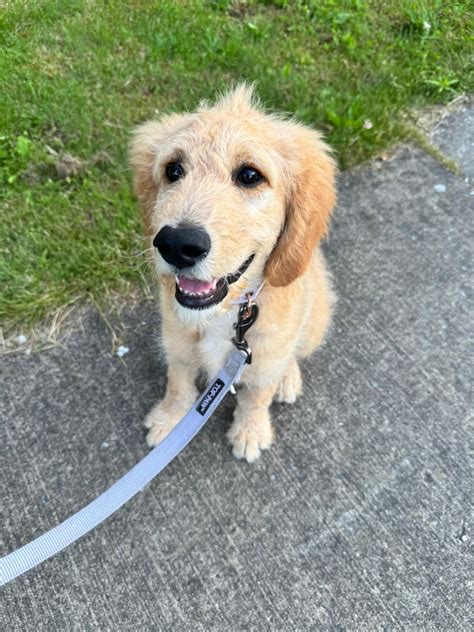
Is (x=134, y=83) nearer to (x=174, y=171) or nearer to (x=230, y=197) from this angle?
(x=174, y=171)

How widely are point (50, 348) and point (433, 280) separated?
2.39 m

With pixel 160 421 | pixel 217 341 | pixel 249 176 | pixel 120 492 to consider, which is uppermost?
pixel 249 176

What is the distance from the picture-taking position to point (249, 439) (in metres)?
2.74

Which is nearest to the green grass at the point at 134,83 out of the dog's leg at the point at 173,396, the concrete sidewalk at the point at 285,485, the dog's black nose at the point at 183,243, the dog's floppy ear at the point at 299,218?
the concrete sidewalk at the point at 285,485

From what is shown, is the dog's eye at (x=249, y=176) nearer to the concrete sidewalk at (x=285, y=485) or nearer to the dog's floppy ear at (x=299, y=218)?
the dog's floppy ear at (x=299, y=218)

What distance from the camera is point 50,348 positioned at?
3.12m

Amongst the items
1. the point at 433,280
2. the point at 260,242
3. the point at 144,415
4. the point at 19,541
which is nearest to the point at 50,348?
the point at 144,415

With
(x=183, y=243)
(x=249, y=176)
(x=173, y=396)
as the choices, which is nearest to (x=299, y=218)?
(x=249, y=176)

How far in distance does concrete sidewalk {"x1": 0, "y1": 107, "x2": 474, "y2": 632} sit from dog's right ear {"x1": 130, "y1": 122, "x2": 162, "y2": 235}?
0.97 metres

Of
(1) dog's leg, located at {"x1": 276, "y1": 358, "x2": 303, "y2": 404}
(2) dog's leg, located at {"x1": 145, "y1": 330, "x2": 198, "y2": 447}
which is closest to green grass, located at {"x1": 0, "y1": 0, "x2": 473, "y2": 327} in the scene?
(2) dog's leg, located at {"x1": 145, "y1": 330, "x2": 198, "y2": 447}

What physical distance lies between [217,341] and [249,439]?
59cm

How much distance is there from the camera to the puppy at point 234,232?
1949 mm

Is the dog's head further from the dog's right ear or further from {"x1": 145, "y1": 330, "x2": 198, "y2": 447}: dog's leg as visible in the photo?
{"x1": 145, "y1": 330, "x2": 198, "y2": 447}: dog's leg

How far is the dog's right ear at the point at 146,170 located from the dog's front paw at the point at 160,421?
98 cm
